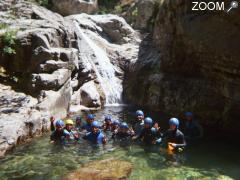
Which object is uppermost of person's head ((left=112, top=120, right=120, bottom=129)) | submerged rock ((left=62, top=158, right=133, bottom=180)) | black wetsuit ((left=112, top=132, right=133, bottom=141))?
person's head ((left=112, top=120, right=120, bottom=129))

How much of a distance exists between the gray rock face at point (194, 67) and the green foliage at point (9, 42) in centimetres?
838

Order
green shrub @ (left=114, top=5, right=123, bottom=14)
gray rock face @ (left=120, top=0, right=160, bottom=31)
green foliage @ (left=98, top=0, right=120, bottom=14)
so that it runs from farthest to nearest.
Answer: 1. green foliage @ (left=98, top=0, right=120, bottom=14)
2. green shrub @ (left=114, top=5, right=123, bottom=14)
3. gray rock face @ (left=120, top=0, right=160, bottom=31)

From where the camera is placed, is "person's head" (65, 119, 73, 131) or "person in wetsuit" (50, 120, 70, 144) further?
"person's head" (65, 119, 73, 131)

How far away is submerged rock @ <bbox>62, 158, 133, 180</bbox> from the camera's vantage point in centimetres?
997

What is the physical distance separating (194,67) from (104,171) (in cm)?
1051

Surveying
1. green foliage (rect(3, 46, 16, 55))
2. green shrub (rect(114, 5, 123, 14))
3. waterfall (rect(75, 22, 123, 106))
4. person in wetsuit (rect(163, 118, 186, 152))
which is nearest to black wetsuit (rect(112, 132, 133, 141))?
person in wetsuit (rect(163, 118, 186, 152))

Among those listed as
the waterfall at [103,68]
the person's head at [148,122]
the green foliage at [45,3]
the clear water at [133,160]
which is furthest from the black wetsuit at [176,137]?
the green foliage at [45,3]

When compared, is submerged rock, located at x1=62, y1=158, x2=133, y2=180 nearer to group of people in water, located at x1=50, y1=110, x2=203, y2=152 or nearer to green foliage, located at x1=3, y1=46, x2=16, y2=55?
group of people in water, located at x1=50, y1=110, x2=203, y2=152

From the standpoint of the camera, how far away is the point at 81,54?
22406 mm

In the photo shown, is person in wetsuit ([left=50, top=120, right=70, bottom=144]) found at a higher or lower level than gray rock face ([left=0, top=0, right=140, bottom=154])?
lower

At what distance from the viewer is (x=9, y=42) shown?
58.0 ft

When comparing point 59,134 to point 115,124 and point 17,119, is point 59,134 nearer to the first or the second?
point 17,119

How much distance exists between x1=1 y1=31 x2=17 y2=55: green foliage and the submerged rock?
8.83m

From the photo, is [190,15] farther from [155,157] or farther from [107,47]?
[107,47]
